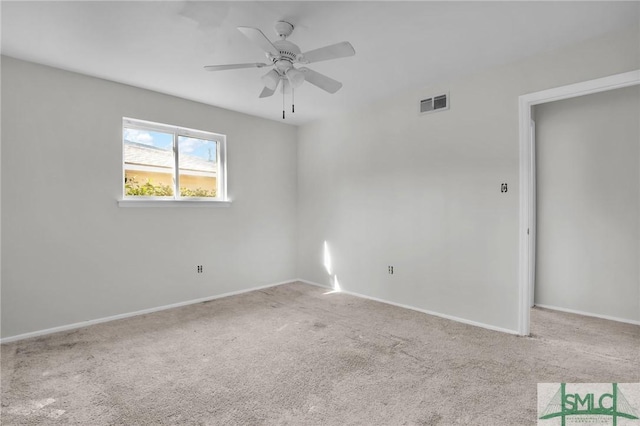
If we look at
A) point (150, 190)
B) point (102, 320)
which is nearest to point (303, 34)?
point (150, 190)

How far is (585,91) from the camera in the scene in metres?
2.81

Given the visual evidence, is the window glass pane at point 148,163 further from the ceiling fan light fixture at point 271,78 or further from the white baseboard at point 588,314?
the white baseboard at point 588,314

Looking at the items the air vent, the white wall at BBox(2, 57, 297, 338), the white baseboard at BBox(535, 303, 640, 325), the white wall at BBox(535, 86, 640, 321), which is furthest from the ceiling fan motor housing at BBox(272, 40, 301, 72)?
the white baseboard at BBox(535, 303, 640, 325)

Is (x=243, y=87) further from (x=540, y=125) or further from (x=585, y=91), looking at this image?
(x=540, y=125)

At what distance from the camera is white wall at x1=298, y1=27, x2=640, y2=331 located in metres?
3.16

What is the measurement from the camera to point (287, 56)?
2.43 metres

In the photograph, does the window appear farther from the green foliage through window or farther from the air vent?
the air vent

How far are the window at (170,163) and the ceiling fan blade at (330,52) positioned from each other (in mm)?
2531

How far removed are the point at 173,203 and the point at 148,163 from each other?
1.81 ft

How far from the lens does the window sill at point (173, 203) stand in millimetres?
3713

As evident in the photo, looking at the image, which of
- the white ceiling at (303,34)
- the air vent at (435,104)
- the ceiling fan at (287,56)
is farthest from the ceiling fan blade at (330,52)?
the air vent at (435,104)

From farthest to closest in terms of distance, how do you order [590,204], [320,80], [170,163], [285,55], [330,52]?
[170,163] < [590,204] < [320,80] < [285,55] < [330,52]

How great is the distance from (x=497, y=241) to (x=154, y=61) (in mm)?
3680

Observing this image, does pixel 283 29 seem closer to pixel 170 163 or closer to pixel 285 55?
pixel 285 55
